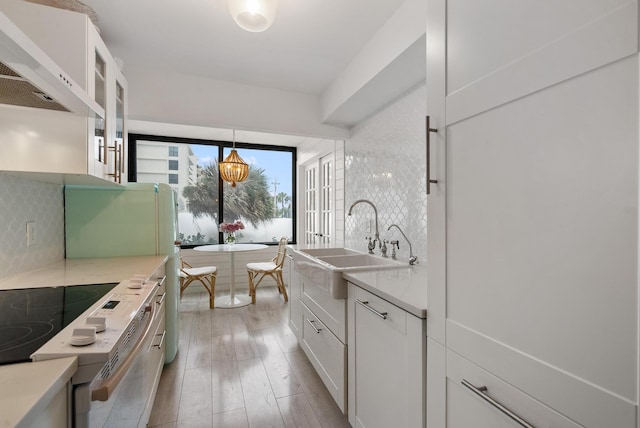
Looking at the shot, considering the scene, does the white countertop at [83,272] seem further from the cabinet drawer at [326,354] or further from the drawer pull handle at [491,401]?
the drawer pull handle at [491,401]

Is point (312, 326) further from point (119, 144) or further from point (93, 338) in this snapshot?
point (119, 144)

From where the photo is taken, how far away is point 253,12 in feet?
5.01

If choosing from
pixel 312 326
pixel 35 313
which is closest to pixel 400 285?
pixel 312 326

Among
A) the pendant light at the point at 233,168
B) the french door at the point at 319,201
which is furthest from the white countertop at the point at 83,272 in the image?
the french door at the point at 319,201

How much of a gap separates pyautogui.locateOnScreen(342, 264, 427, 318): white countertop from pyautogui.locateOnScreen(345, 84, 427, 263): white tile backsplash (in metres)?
0.43

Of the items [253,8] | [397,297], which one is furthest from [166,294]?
[253,8]

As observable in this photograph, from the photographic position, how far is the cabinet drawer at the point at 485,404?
0.69m

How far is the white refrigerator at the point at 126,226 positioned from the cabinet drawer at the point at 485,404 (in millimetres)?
2135

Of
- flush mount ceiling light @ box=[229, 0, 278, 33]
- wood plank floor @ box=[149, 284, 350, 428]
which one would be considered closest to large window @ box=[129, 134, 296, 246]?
wood plank floor @ box=[149, 284, 350, 428]

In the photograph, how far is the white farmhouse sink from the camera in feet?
5.38

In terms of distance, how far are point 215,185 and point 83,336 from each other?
416 cm

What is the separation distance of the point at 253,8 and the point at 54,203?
1860 millimetres

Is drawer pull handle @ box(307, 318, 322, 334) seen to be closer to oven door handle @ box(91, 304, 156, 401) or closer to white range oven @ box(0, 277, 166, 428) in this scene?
white range oven @ box(0, 277, 166, 428)

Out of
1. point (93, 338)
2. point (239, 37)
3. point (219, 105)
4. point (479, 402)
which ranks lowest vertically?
point (479, 402)
